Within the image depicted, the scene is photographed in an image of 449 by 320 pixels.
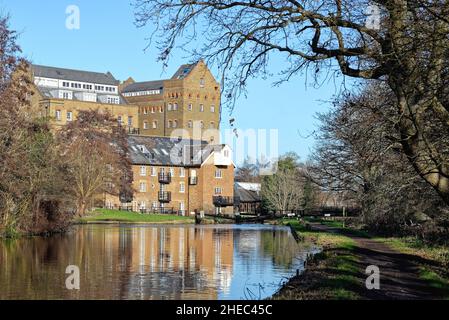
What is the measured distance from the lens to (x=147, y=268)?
2269 centimetres

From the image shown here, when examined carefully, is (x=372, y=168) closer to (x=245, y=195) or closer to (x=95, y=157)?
(x=95, y=157)

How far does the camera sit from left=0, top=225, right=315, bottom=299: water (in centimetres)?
1689

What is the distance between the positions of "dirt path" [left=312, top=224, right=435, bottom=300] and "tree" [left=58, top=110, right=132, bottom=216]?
30.9 metres

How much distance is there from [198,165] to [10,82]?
50.0 meters

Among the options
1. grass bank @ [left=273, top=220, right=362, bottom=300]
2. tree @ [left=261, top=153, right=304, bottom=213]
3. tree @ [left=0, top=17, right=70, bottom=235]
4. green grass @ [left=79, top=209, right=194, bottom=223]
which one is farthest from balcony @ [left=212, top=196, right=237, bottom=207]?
grass bank @ [left=273, top=220, right=362, bottom=300]

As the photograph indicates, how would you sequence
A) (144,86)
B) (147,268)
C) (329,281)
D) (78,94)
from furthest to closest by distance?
1. (144,86)
2. (78,94)
3. (147,268)
4. (329,281)

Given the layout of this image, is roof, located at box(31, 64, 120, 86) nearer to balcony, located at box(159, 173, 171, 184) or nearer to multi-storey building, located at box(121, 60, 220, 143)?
multi-storey building, located at box(121, 60, 220, 143)

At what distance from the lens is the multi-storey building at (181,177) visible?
80.8 meters

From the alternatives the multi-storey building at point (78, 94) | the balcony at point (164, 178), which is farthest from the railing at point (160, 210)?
the multi-storey building at point (78, 94)

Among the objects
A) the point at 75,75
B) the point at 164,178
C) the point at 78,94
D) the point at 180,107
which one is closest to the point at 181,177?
the point at 164,178

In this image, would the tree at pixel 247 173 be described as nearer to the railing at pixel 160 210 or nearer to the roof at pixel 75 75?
the roof at pixel 75 75

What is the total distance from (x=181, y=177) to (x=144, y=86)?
3779 centimetres

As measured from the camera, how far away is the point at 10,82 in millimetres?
33938
